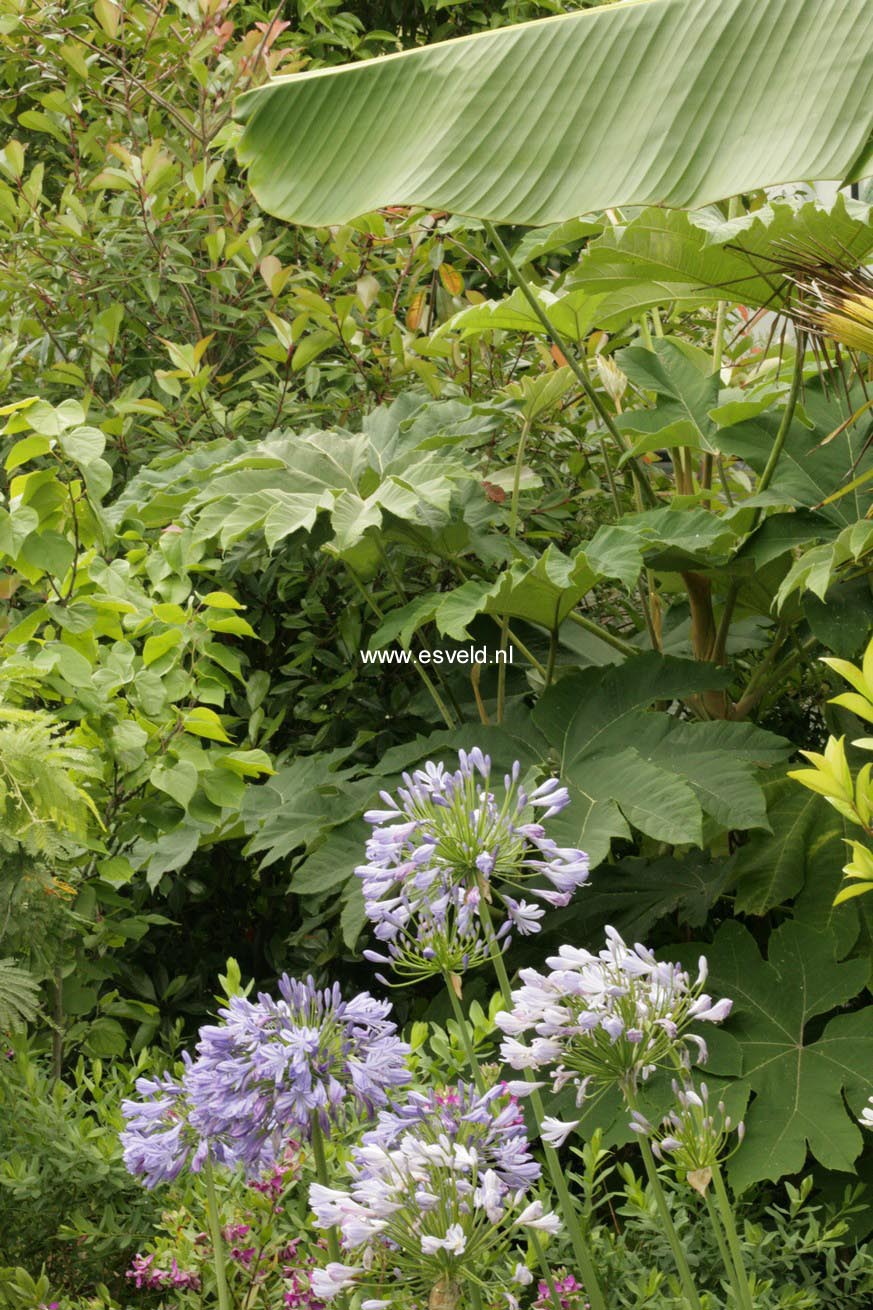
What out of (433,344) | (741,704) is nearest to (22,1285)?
(741,704)

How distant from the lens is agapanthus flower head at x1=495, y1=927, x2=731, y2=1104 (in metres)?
1.18

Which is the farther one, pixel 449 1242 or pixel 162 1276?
pixel 162 1276

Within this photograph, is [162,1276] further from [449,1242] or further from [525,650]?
[525,650]

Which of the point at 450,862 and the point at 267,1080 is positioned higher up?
the point at 450,862

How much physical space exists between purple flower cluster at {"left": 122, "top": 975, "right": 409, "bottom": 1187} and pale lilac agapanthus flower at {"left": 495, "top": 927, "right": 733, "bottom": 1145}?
18cm

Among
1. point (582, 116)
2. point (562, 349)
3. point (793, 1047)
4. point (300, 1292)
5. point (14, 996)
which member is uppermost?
point (582, 116)

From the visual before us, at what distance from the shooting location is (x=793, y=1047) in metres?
2.34

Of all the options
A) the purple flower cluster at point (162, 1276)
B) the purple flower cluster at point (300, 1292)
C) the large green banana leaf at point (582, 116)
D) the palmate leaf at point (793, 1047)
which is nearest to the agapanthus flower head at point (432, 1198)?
the purple flower cluster at point (300, 1292)

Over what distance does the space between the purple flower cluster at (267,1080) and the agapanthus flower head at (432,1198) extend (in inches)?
3.7

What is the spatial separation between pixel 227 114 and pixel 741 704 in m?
2.42

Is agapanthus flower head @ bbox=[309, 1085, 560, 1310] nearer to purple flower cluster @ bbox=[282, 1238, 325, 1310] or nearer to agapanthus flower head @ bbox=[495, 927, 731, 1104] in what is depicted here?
agapanthus flower head @ bbox=[495, 927, 731, 1104]

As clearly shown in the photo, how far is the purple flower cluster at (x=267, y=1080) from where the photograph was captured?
4.17ft

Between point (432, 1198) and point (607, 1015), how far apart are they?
0.22m

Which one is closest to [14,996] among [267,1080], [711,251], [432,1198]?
[267,1080]
